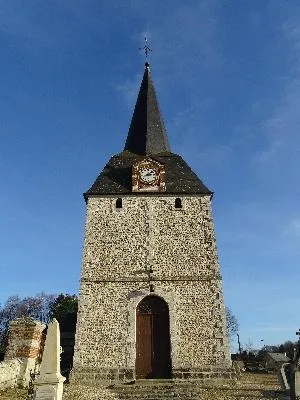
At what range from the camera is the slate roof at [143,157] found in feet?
65.0

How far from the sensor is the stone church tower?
15.9 metres

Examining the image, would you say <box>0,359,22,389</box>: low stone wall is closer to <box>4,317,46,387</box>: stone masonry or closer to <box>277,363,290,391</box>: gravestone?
<box>4,317,46,387</box>: stone masonry

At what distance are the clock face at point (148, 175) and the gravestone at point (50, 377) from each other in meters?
12.4

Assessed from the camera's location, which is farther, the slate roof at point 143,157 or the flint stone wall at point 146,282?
the slate roof at point 143,157

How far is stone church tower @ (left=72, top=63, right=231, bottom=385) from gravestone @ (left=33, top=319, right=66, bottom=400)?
8.28m

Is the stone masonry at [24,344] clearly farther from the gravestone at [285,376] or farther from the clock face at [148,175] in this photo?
the clock face at [148,175]

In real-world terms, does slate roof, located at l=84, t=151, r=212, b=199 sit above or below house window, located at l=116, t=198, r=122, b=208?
above

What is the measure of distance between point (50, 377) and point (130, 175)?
1370 centimetres

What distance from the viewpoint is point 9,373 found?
11367mm

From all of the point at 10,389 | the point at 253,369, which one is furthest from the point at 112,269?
the point at 253,369

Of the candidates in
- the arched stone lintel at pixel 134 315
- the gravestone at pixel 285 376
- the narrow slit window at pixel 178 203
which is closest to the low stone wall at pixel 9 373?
the arched stone lintel at pixel 134 315

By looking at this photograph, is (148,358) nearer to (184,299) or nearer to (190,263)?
(184,299)

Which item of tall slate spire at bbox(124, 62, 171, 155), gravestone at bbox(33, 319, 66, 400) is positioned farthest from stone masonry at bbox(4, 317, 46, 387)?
tall slate spire at bbox(124, 62, 171, 155)

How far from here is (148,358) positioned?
53.3ft
